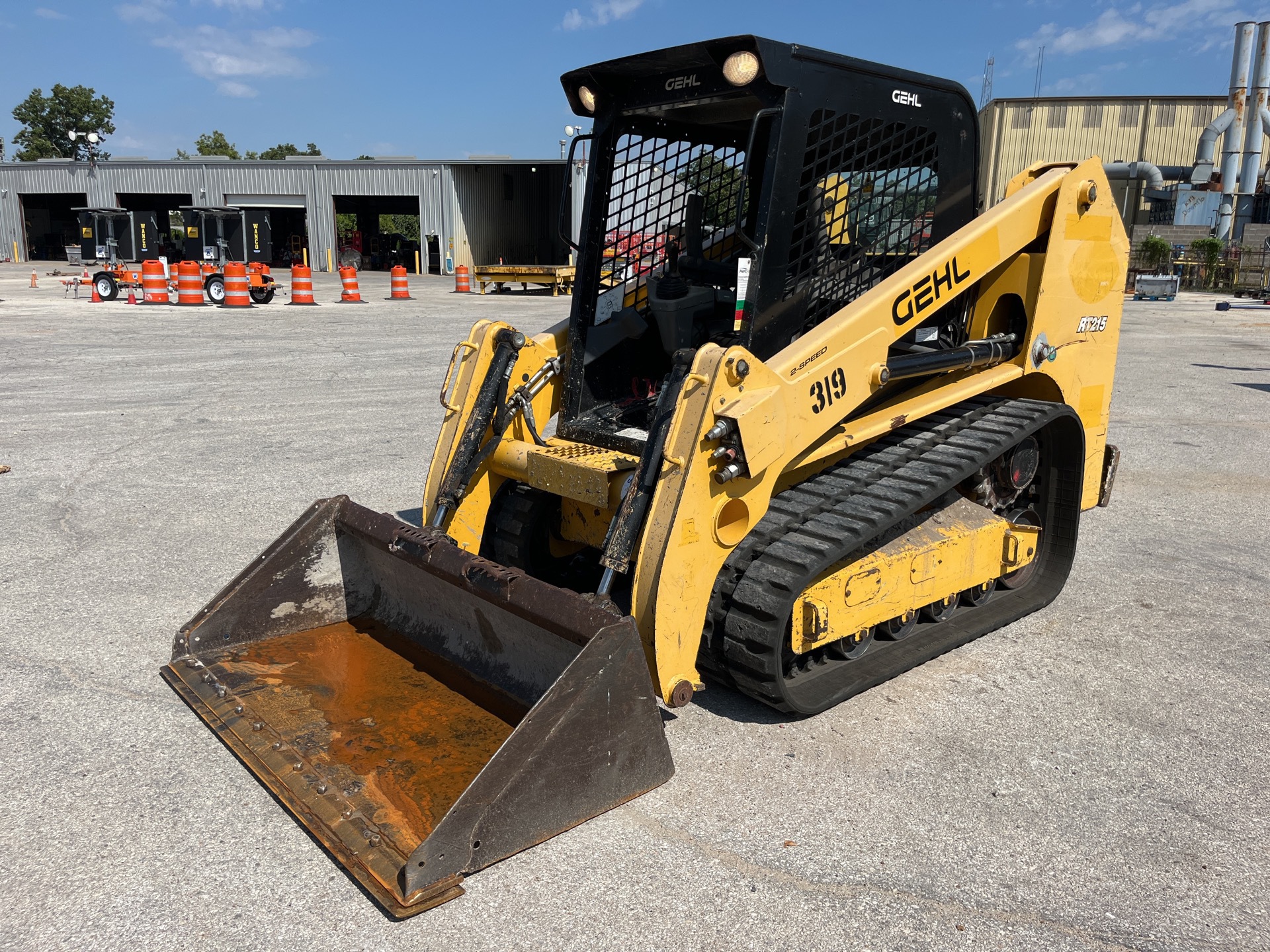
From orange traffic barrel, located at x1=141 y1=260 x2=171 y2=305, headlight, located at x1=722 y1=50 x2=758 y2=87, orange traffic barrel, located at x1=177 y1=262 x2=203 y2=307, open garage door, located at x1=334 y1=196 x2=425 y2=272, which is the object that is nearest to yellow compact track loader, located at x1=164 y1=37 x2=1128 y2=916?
headlight, located at x1=722 y1=50 x2=758 y2=87

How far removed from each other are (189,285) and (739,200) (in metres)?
22.3

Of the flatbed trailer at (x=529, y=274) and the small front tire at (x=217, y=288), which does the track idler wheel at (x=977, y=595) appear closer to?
the small front tire at (x=217, y=288)

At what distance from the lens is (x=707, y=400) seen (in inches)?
136

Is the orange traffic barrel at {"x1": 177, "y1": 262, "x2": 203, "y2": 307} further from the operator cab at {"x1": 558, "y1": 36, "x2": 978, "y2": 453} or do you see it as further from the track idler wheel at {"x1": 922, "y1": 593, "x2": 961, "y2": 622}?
the track idler wheel at {"x1": 922, "y1": 593, "x2": 961, "y2": 622}

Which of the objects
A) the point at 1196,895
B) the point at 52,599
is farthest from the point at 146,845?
the point at 1196,895

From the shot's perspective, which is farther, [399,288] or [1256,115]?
[1256,115]

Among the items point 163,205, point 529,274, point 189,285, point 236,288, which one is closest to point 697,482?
point 236,288

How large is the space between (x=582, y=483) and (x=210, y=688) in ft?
5.50

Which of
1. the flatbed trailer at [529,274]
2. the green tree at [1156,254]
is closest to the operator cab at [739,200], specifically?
the flatbed trailer at [529,274]

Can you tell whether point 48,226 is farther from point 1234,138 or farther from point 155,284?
point 1234,138

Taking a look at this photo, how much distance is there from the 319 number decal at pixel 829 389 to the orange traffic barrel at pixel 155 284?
23.4 meters

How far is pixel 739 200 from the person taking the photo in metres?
3.90

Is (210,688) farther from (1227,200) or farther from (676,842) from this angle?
(1227,200)

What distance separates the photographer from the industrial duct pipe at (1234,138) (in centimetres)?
3728
